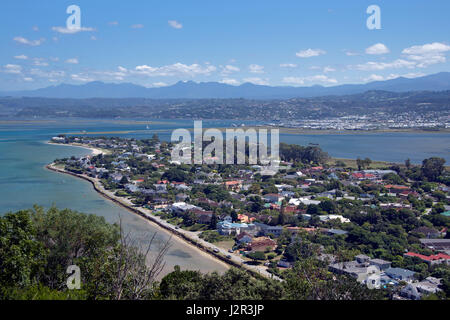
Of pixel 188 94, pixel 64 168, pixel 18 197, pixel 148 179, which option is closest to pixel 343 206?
pixel 148 179

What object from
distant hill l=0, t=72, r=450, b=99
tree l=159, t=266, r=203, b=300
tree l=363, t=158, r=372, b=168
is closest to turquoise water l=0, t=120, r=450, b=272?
tree l=159, t=266, r=203, b=300

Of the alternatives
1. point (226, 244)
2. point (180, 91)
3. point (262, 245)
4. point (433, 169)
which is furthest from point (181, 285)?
point (180, 91)

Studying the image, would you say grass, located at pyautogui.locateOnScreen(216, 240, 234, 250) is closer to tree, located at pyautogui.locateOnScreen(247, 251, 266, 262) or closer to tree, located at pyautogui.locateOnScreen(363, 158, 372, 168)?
tree, located at pyautogui.locateOnScreen(247, 251, 266, 262)

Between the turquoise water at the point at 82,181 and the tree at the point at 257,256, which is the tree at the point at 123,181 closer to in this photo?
the turquoise water at the point at 82,181

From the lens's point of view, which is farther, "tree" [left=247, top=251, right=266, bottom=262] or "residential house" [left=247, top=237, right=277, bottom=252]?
"residential house" [left=247, top=237, right=277, bottom=252]
